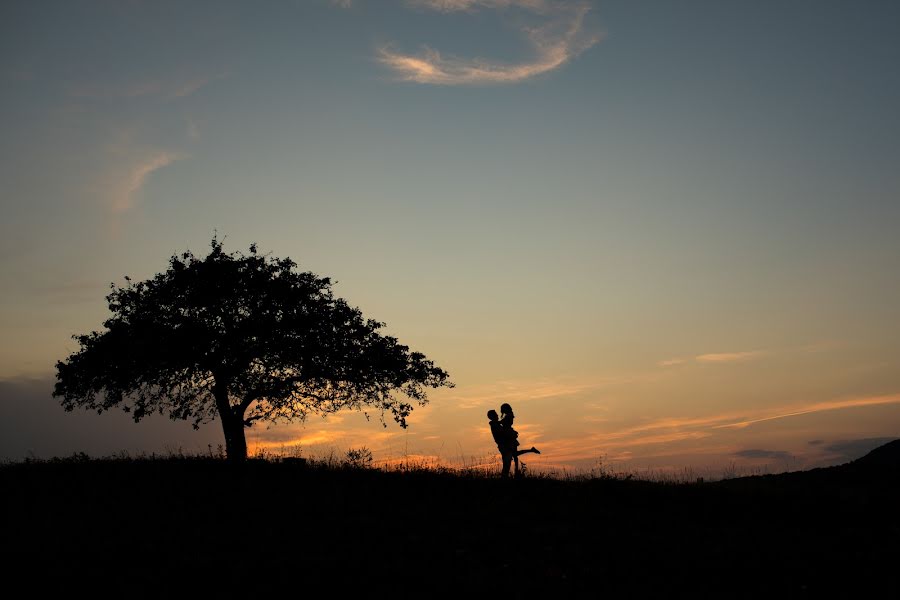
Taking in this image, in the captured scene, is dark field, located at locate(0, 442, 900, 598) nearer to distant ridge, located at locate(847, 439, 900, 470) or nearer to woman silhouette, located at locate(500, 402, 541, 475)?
woman silhouette, located at locate(500, 402, 541, 475)

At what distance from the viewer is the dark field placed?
1173 centimetres

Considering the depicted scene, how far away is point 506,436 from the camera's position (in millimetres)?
23312

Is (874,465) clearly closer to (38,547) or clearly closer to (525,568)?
(525,568)

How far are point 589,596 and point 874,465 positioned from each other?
24037 mm

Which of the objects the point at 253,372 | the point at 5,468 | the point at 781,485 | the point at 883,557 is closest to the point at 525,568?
the point at 883,557

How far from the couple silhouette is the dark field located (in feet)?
4.11

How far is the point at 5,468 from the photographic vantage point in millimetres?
23703

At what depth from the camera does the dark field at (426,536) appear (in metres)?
11.7

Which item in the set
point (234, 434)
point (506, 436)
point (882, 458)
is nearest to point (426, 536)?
point (506, 436)

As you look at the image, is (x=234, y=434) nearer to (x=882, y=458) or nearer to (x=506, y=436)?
(x=506, y=436)

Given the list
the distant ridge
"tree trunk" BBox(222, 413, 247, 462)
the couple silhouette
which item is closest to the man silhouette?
the couple silhouette

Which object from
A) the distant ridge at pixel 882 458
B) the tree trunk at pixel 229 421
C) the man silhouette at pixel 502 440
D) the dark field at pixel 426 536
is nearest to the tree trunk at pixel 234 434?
the tree trunk at pixel 229 421

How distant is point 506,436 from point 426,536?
9115 millimetres

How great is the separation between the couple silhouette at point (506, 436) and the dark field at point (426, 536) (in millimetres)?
1253
